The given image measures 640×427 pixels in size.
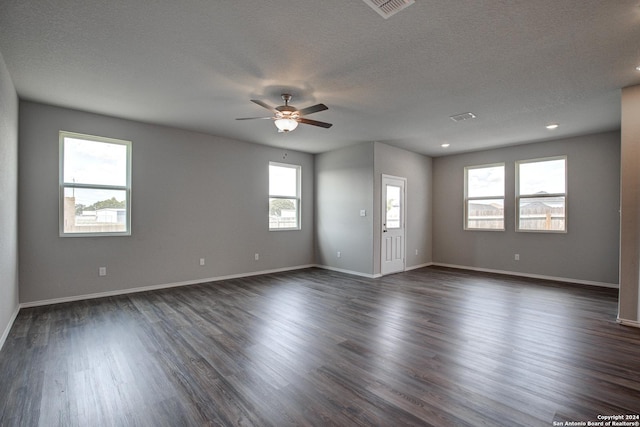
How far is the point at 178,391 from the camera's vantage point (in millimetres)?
2139

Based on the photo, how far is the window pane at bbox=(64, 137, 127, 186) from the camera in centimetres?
440

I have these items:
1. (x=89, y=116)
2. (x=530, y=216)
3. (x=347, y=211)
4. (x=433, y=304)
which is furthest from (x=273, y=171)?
(x=530, y=216)

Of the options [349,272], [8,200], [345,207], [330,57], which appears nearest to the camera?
[330,57]

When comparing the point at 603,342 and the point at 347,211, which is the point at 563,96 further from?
the point at 347,211

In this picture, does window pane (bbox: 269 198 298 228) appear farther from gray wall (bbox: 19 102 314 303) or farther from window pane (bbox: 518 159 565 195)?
window pane (bbox: 518 159 565 195)

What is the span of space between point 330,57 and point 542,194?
18.3 ft

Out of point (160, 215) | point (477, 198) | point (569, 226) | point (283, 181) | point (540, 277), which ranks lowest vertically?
point (540, 277)

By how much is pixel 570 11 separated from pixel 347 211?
4.81 meters

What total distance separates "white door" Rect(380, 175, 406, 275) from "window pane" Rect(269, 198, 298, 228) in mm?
2090

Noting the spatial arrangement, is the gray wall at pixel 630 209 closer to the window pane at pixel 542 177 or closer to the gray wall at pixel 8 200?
the window pane at pixel 542 177

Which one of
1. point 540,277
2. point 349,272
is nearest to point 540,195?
point 540,277

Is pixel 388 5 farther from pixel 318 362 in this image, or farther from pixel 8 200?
pixel 8 200

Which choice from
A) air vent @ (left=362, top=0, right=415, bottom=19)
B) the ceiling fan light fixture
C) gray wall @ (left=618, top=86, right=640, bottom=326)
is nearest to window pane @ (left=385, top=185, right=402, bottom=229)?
the ceiling fan light fixture

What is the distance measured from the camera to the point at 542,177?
6156 mm
